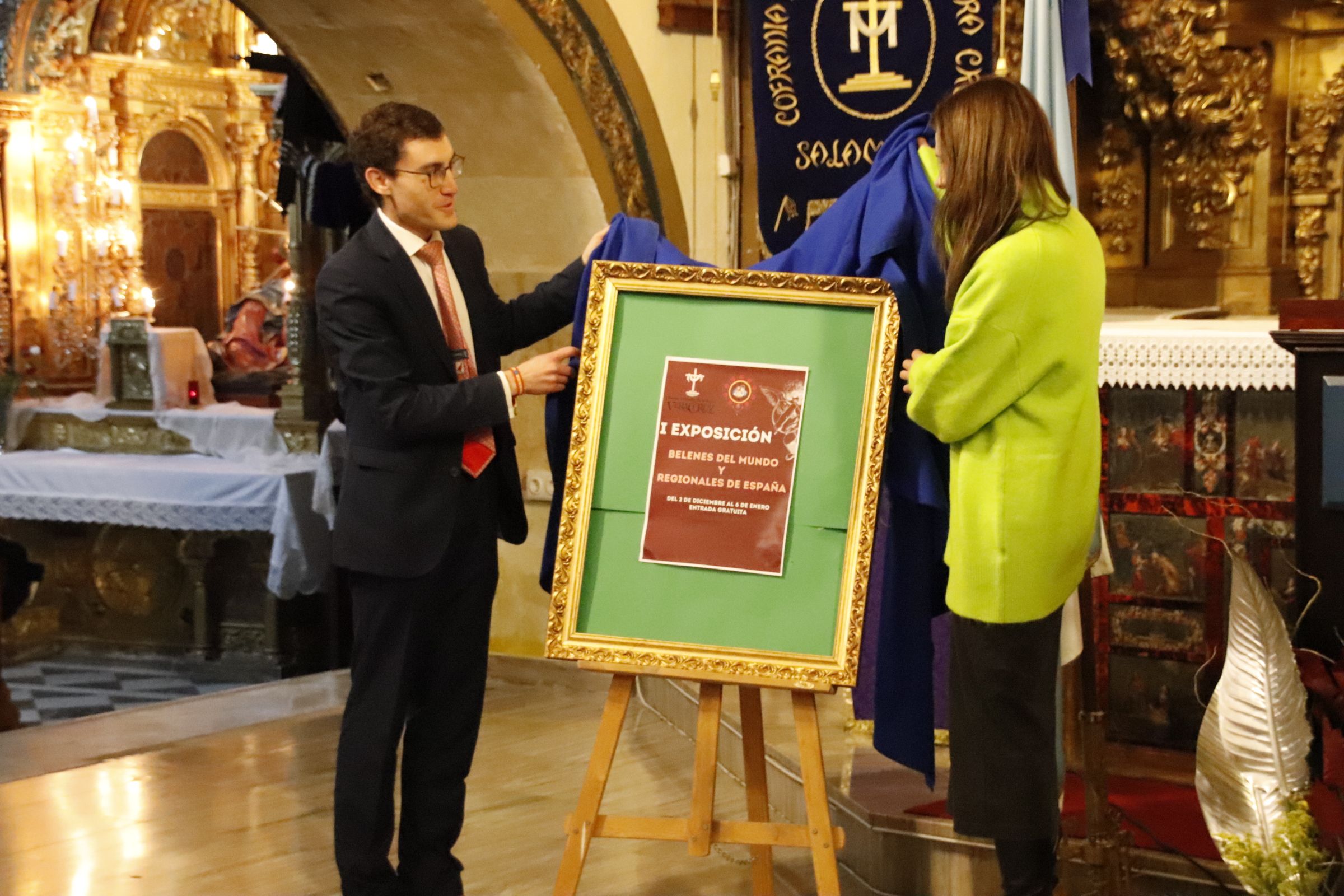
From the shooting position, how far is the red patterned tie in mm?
2900

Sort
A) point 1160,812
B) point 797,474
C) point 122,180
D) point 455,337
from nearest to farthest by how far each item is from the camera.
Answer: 1. point 797,474
2. point 455,337
3. point 1160,812
4. point 122,180

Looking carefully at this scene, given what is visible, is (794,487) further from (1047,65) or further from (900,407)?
(1047,65)

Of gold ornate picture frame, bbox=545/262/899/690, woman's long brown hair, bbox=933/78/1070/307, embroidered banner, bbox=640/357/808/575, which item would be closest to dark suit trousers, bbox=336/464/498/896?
gold ornate picture frame, bbox=545/262/899/690

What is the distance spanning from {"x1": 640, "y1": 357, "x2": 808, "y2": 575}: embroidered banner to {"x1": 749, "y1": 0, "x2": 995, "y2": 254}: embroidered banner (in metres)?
2.01

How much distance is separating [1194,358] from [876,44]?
1555mm

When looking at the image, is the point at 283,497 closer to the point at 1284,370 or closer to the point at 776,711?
the point at 776,711

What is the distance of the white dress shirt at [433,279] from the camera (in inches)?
111

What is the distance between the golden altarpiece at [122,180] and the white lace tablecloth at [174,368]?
17.4 inches

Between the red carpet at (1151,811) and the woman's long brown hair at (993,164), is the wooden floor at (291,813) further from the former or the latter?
the woman's long brown hair at (993,164)

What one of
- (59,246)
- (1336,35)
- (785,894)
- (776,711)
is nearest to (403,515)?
(785,894)

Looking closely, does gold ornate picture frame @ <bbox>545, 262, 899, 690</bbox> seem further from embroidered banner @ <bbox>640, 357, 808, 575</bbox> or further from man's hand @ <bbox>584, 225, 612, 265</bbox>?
man's hand @ <bbox>584, 225, 612, 265</bbox>

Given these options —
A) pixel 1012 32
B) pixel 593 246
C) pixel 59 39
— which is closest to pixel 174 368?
pixel 59 39

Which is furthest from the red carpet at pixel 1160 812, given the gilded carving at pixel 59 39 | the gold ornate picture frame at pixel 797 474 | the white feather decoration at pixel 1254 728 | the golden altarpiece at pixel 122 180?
the gilded carving at pixel 59 39

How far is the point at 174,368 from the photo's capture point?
8117 millimetres
